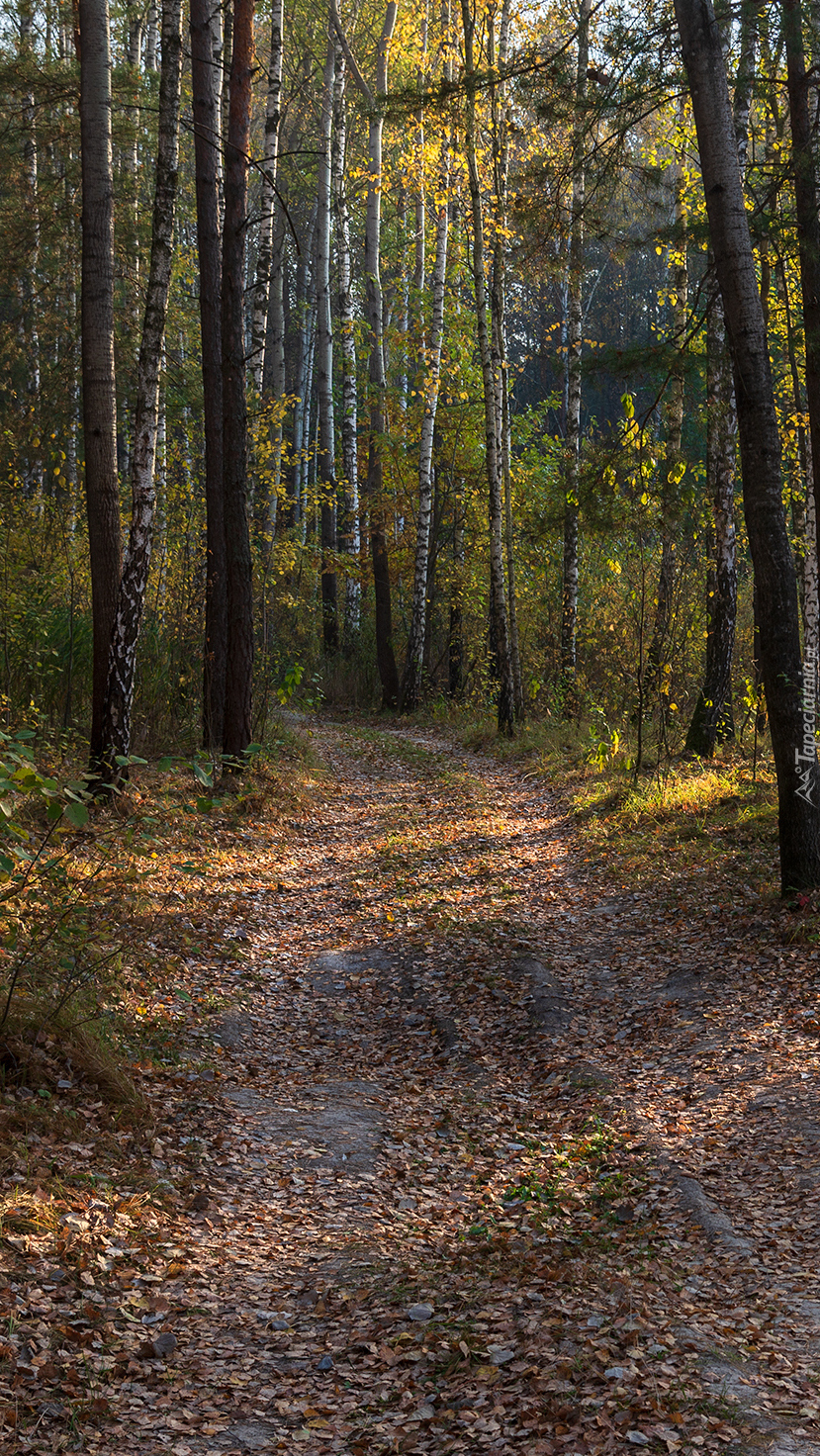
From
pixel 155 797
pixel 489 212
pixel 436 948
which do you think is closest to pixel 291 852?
pixel 155 797

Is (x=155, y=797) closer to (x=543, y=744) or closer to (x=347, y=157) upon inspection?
(x=543, y=744)

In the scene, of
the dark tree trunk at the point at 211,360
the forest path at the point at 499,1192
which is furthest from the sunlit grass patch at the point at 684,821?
the dark tree trunk at the point at 211,360

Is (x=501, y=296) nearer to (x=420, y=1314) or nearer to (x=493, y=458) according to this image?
(x=493, y=458)

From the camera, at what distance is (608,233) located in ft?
27.1

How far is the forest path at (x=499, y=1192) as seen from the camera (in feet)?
10.2

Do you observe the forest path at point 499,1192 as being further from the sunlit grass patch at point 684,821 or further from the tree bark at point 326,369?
the tree bark at point 326,369

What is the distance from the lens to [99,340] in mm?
8719

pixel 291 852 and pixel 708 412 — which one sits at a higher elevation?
pixel 708 412

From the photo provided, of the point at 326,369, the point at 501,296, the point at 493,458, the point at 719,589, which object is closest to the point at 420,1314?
the point at 719,589

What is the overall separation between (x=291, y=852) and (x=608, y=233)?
234 inches

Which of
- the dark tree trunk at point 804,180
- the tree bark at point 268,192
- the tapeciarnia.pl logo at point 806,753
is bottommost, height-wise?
the tapeciarnia.pl logo at point 806,753

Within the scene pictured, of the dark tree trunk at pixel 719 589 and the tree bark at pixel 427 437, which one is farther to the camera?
the tree bark at pixel 427 437

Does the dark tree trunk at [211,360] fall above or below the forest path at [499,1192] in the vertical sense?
above

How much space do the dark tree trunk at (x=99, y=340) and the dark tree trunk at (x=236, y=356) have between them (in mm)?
1761
